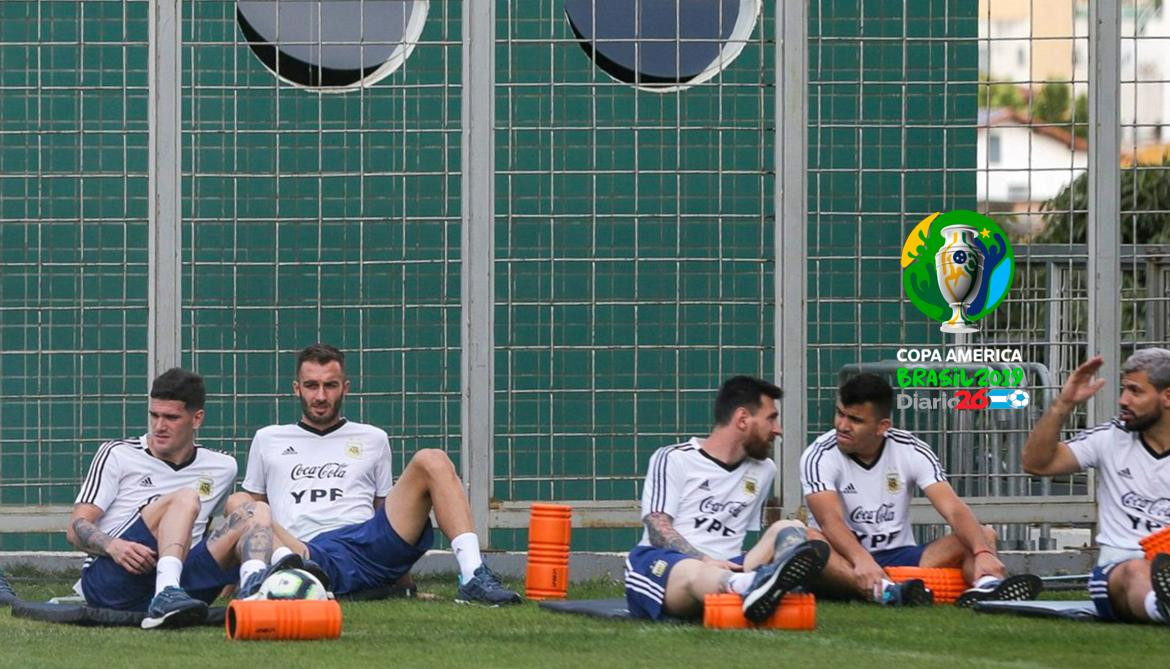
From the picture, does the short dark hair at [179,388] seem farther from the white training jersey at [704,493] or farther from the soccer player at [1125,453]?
the soccer player at [1125,453]

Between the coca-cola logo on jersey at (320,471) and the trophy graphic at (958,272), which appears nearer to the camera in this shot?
the coca-cola logo on jersey at (320,471)

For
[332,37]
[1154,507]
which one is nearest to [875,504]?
[1154,507]

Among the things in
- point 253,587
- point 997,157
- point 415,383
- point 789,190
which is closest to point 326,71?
point 415,383

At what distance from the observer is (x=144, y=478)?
885 centimetres

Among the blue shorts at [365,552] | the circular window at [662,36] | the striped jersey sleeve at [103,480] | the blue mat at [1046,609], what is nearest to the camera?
the blue mat at [1046,609]

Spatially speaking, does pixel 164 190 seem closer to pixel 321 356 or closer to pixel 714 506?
pixel 321 356

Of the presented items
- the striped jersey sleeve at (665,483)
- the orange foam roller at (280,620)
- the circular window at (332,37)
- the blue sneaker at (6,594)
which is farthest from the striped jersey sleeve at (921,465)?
the blue sneaker at (6,594)

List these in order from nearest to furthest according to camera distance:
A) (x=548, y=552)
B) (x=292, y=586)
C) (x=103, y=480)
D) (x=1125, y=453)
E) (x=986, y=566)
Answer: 1. (x=292, y=586)
2. (x=1125, y=453)
3. (x=103, y=480)
4. (x=986, y=566)
5. (x=548, y=552)

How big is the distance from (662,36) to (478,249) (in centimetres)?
157

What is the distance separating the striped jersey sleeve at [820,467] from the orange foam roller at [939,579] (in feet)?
1.65

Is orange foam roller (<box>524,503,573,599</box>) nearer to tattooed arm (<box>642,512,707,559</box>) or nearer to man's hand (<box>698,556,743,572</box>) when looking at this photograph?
tattooed arm (<box>642,512,707,559</box>)

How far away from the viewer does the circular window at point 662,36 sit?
11148 mm

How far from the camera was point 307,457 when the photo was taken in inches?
384

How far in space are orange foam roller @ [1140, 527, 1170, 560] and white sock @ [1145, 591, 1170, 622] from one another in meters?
0.20
